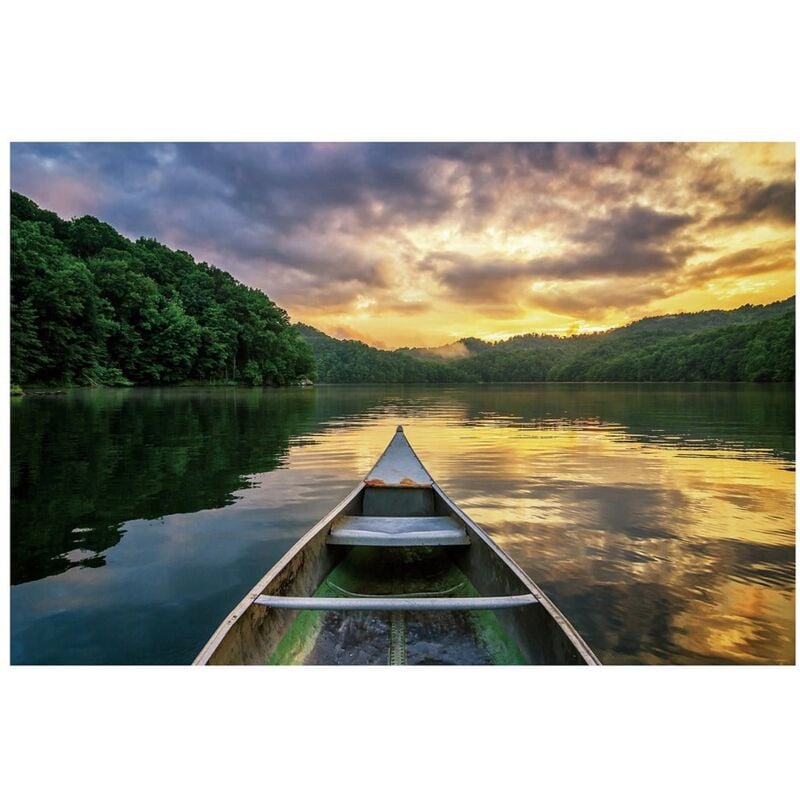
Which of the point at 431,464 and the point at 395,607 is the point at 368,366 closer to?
the point at 431,464

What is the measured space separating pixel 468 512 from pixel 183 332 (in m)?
38.9

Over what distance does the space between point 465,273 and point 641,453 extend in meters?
6.13

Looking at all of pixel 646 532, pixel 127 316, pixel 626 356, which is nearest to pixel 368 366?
pixel 626 356

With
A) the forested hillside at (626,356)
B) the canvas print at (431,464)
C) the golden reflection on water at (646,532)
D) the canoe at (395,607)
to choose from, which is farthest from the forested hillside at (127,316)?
the canoe at (395,607)

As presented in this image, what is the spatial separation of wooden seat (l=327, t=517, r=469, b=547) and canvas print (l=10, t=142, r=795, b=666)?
0.11 feet

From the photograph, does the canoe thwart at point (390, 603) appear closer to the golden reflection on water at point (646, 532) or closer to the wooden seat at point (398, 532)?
the golden reflection on water at point (646, 532)

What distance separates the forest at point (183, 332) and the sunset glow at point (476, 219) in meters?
6.13

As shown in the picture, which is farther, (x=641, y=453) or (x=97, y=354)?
(x=97, y=354)

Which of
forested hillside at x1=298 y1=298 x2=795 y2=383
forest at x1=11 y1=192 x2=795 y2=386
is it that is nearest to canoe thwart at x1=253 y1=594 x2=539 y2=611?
forested hillside at x1=298 y1=298 x2=795 y2=383

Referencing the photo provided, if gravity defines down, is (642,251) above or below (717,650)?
above

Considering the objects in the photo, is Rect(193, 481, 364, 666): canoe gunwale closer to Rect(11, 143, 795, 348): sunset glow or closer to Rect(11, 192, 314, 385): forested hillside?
Rect(11, 143, 795, 348): sunset glow
